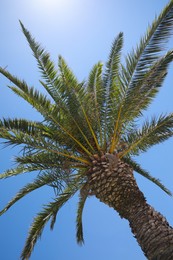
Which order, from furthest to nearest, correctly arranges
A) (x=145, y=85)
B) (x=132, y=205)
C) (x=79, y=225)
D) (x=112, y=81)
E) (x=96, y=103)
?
(x=79, y=225)
(x=112, y=81)
(x=96, y=103)
(x=145, y=85)
(x=132, y=205)

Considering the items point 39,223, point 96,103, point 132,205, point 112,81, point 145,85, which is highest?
point 145,85

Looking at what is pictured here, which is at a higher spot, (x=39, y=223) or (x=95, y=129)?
(x=95, y=129)

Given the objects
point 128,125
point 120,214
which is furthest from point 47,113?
point 120,214

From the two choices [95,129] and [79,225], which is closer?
[95,129]

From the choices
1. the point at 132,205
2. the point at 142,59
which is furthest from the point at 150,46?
the point at 132,205

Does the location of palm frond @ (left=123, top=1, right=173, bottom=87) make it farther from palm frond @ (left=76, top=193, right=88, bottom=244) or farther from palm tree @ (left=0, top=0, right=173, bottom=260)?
palm frond @ (left=76, top=193, right=88, bottom=244)

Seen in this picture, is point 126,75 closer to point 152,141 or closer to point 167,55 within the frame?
point 167,55

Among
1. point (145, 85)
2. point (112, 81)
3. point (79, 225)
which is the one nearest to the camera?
point (145, 85)

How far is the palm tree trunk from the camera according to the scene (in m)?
6.63

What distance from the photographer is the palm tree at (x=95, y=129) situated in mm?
8195

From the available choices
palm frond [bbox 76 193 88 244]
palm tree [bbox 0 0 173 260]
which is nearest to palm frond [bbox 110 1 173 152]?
palm tree [bbox 0 0 173 260]

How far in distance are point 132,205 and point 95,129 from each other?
8.94 feet

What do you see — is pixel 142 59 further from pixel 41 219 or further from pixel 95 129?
pixel 41 219

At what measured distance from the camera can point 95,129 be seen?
9711 millimetres
